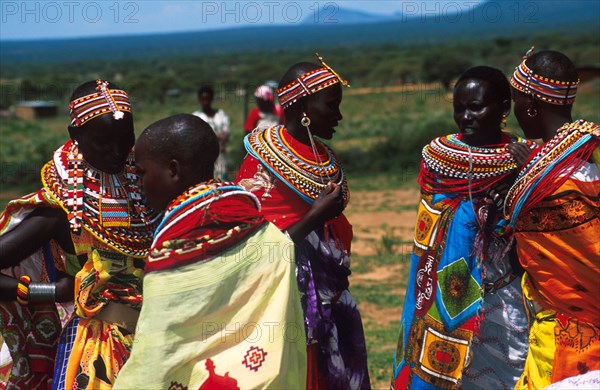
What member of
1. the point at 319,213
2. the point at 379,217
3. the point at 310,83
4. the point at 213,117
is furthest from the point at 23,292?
the point at 379,217

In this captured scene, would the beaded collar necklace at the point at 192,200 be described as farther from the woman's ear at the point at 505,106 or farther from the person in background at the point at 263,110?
the person in background at the point at 263,110

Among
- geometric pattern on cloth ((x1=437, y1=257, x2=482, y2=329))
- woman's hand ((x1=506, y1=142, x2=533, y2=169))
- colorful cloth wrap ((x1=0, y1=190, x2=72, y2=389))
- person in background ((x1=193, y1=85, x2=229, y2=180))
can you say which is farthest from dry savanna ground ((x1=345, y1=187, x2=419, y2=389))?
colorful cloth wrap ((x1=0, y1=190, x2=72, y2=389))

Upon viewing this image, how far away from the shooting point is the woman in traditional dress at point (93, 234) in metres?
3.50

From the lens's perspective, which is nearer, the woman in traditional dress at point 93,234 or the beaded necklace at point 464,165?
the woman in traditional dress at point 93,234

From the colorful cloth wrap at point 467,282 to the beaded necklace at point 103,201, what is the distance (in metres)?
1.60

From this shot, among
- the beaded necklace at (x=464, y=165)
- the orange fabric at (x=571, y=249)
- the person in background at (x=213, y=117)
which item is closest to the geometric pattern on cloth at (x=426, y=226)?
the beaded necklace at (x=464, y=165)

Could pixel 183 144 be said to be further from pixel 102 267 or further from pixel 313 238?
pixel 313 238

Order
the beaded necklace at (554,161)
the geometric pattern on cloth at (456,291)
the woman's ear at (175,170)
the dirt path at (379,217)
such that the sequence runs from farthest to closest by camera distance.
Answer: the dirt path at (379,217), the geometric pattern on cloth at (456,291), the beaded necklace at (554,161), the woman's ear at (175,170)

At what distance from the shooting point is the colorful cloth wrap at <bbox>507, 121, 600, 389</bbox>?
137 inches

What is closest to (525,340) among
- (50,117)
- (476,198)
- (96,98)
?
(476,198)

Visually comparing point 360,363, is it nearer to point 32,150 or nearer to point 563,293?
point 563,293

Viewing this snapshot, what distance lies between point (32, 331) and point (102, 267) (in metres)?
0.48

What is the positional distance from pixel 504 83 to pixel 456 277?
1036mm

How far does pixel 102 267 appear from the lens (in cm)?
354
